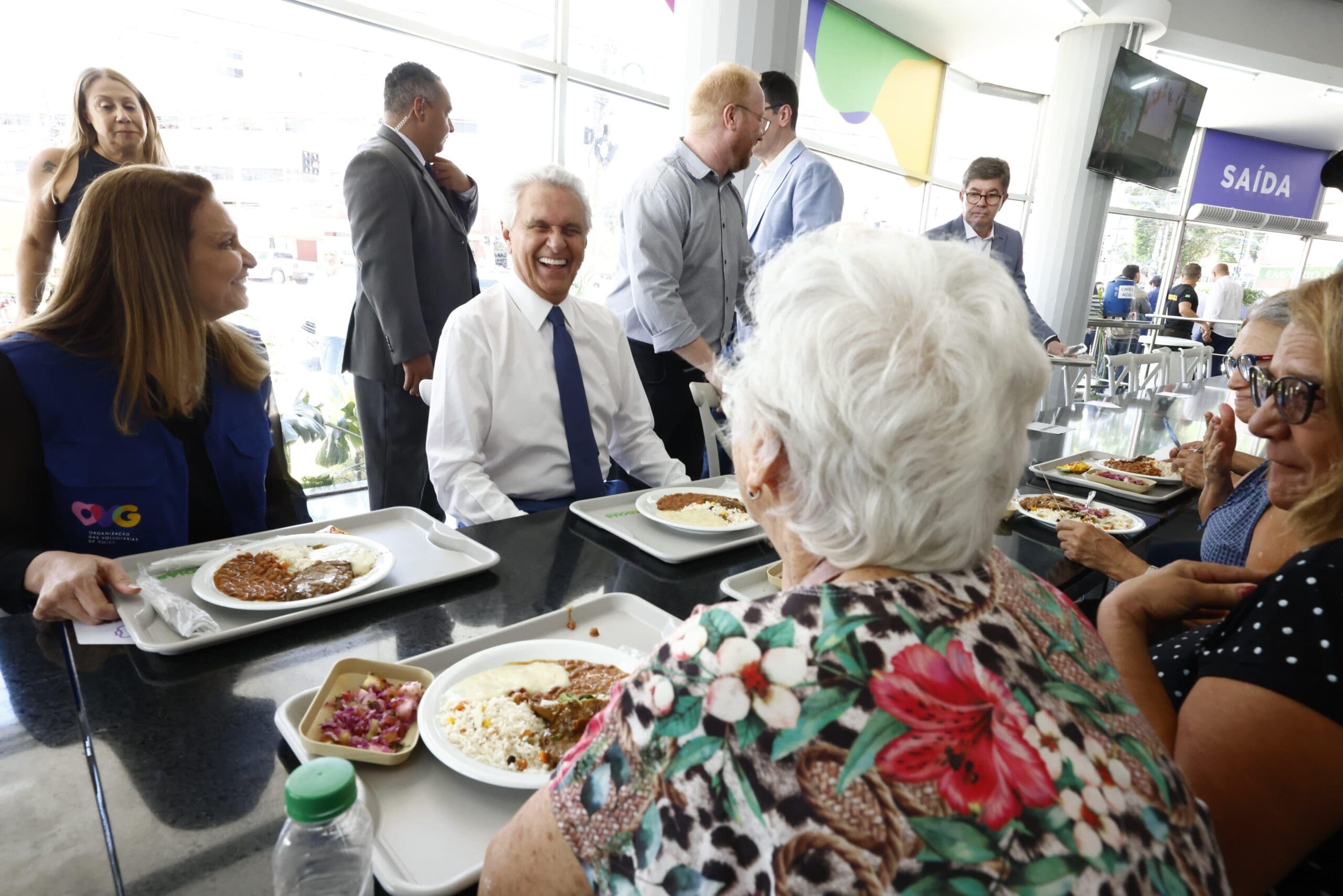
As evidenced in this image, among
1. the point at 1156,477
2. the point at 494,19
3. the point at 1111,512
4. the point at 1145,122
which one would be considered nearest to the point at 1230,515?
the point at 1111,512

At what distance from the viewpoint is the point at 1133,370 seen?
17.0 ft

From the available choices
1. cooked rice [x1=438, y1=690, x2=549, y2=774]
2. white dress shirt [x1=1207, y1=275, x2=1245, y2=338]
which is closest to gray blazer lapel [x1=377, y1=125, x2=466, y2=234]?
cooked rice [x1=438, y1=690, x2=549, y2=774]

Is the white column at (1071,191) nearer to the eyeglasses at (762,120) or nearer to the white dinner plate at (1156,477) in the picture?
the eyeglasses at (762,120)

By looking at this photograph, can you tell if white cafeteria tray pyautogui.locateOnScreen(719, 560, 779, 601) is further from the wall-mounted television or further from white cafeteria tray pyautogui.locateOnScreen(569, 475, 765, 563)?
the wall-mounted television

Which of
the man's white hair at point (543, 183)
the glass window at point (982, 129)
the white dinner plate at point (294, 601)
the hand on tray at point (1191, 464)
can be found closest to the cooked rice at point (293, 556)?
the white dinner plate at point (294, 601)

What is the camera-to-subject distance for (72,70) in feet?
10.1

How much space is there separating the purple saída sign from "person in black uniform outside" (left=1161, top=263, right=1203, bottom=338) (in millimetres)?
1190

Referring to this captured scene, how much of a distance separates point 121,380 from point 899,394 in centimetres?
152

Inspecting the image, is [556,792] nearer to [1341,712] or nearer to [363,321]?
[1341,712]

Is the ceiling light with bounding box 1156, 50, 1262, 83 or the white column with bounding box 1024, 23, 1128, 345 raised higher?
the ceiling light with bounding box 1156, 50, 1262, 83

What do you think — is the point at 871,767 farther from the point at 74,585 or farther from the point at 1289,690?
the point at 74,585

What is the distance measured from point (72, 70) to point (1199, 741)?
4275 millimetres

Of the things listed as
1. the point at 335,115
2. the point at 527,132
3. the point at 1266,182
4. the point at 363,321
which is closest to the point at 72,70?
the point at 335,115

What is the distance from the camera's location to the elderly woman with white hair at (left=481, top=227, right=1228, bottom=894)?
0.52m
